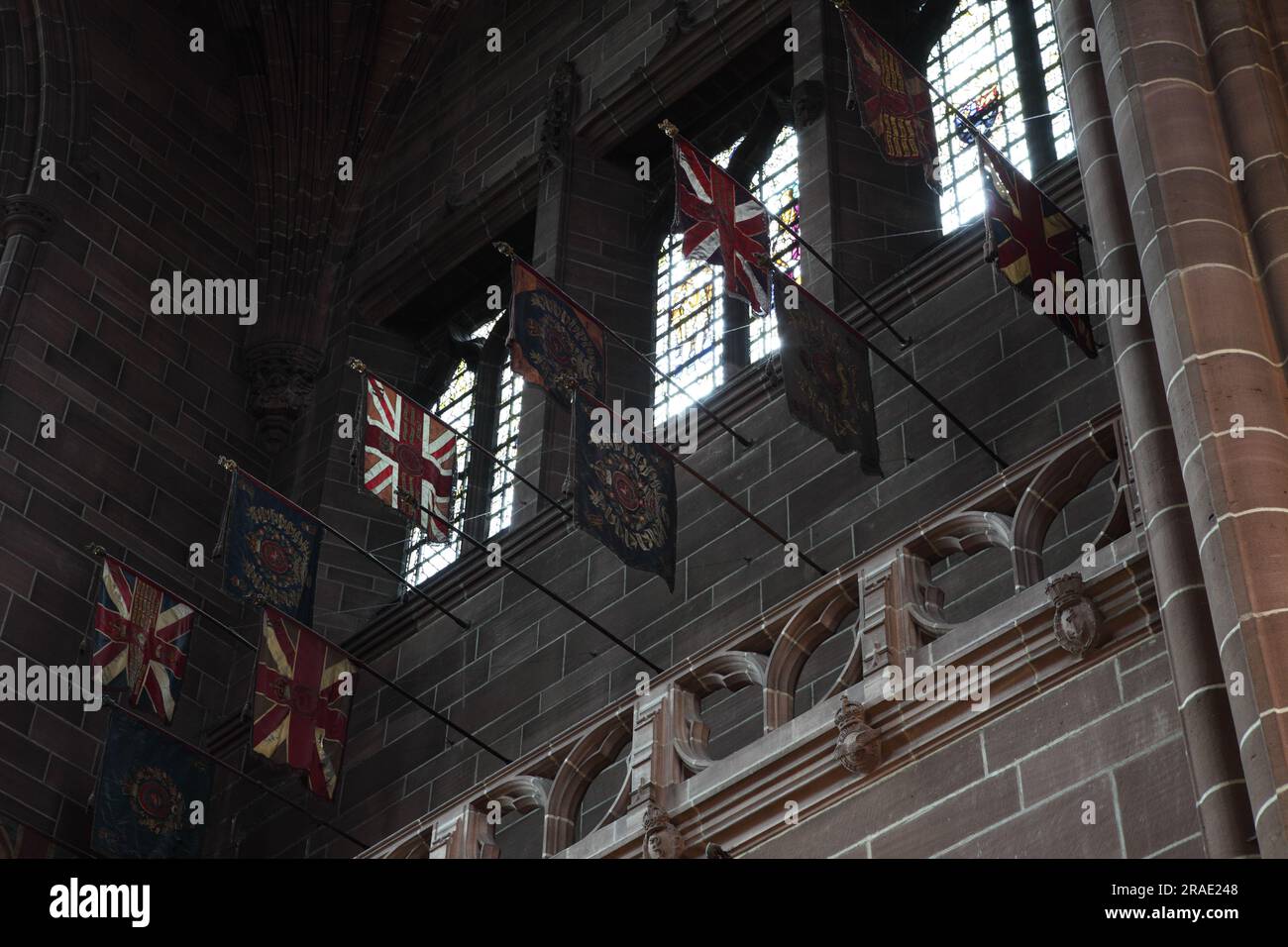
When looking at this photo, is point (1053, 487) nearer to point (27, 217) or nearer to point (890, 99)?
point (890, 99)

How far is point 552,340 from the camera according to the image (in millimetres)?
15320

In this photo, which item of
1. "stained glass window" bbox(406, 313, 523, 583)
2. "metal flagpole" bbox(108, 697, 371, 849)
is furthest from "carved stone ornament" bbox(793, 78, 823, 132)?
"metal flagpole" bbox(108, 697, 371, 849)

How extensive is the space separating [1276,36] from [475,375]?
39.9 ft

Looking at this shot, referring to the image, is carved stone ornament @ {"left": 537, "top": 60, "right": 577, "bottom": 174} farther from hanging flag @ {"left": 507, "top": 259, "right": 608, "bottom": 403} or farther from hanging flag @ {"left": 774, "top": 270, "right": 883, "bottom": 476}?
hanging flag @ {"left": 774, "top": 270, "right": 883, "bottom": 476}

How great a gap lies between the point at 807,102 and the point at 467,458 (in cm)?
450

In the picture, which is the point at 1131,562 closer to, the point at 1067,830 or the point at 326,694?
the point at 1067,830

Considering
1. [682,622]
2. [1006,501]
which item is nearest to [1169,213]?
[1006,501]

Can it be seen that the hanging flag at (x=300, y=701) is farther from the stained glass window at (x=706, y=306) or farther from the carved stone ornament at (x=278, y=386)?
the carved stone ornament at (x=278, y=386)

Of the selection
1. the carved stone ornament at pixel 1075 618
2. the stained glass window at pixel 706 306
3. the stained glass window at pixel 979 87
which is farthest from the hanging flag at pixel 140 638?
the carved stone ornament at pixel 1075 618

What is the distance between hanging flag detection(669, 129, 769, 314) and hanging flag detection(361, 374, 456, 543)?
8.70 feet

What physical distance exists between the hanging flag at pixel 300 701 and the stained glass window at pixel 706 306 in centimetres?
380

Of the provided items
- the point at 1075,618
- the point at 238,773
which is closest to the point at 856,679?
the point at 1075,618

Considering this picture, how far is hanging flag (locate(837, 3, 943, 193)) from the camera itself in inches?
568

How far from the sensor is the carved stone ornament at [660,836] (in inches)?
419
